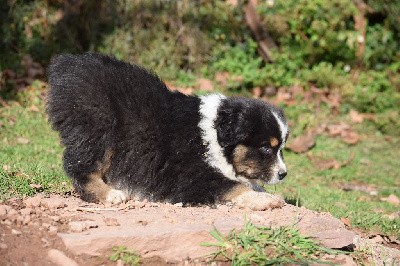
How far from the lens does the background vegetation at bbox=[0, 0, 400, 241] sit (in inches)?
405

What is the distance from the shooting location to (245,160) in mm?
5938

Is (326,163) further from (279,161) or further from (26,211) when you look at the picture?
(26,211)

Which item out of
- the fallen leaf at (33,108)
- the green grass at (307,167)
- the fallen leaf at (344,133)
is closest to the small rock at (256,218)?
the green grass at (307,167)

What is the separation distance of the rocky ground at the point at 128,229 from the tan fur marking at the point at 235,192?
0.17 meters

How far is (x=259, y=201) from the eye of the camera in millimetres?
5500

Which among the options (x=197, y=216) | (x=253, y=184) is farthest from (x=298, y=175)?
(x=197, y=216)

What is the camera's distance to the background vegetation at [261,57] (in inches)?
405

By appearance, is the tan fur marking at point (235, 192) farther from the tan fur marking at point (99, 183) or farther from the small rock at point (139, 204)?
the tan fur marking at point (99, 183)

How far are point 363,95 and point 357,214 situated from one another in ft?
15.4

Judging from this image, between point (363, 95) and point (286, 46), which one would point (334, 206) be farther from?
point (286, 46)

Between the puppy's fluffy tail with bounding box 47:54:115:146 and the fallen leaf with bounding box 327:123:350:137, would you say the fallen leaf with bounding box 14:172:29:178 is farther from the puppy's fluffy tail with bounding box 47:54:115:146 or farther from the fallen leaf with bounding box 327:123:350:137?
the fallen leaf with bounding box 327:123:350:137

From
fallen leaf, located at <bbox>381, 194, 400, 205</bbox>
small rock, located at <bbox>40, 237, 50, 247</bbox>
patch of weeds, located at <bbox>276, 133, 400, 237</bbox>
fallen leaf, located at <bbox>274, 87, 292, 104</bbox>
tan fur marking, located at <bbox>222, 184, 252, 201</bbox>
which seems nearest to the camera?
small rock, located at <bbox>40, 237, 50, 247</bbox>

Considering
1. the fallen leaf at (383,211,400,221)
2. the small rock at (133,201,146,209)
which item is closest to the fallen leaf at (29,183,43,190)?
the small rock at (133,201,146,209)

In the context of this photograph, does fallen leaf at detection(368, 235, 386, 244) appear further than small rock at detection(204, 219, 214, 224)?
Yes
